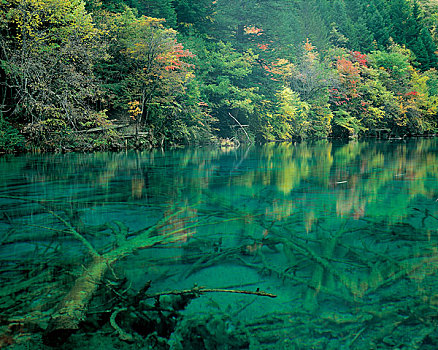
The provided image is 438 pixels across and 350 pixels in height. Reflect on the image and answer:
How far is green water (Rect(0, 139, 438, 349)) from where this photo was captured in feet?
6.44

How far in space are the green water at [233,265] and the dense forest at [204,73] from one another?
11.2 metres

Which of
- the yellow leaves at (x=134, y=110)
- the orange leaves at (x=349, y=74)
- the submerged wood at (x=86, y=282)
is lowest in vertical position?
the submerged wood at (x=86, y=282)

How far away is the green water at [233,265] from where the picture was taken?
6.44 ft

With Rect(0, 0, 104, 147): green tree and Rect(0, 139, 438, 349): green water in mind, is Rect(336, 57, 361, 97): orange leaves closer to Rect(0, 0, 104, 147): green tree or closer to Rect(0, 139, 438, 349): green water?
Rect(0, 0, 104, 147): green tree

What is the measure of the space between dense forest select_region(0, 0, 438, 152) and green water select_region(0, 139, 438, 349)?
439 inches

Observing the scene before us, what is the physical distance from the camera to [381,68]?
42406mm

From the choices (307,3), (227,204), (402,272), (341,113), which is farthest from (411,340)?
(307,3)

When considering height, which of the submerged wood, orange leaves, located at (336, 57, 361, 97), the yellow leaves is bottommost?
the submerged wood

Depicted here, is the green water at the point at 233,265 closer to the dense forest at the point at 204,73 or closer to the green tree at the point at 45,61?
the green tree at the point at 45,61

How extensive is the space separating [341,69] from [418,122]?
448 inches

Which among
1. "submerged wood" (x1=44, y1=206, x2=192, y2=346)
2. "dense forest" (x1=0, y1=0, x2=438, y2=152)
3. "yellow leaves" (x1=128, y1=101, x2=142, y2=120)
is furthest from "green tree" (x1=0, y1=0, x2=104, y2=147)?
"submerged wood" (x1=44, y1=206, x2=192, y2=346)

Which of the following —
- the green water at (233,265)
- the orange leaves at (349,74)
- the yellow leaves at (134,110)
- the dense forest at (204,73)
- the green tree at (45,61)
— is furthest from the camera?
the orange leaves at (349,74)

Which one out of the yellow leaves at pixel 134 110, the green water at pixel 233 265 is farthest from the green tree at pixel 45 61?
the green water at pixel 233 265

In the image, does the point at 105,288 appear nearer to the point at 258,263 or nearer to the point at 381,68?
the point at 258,263
